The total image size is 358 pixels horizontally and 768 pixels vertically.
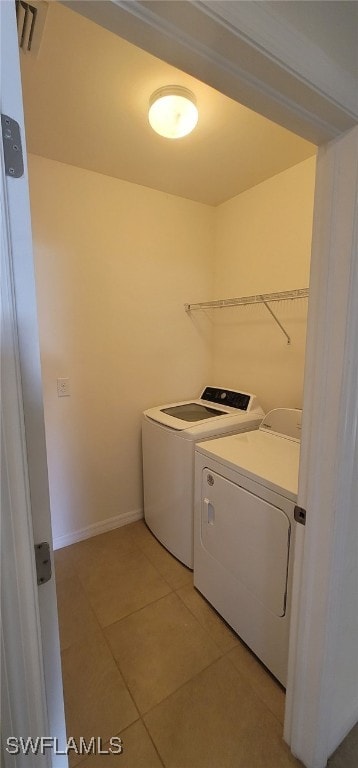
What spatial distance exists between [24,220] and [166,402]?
2122mm

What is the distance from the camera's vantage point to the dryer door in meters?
1.22

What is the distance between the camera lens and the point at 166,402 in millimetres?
2512

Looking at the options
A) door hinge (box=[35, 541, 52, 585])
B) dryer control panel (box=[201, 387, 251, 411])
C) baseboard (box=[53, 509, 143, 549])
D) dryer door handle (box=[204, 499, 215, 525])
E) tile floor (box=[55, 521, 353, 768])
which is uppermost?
door hinge (box=[35, 541, 52, 585])

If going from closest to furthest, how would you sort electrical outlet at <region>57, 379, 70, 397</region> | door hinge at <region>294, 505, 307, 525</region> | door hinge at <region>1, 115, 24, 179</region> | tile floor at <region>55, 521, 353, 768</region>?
door hinge at <region>1, 115, 24, 179</region> → door hinge at <region>294, 505, 307, 525</region> → tile floor at <region>55, 521, 353, 768</region> → electrical outlet at <region>57, 379, 70, 397</region>

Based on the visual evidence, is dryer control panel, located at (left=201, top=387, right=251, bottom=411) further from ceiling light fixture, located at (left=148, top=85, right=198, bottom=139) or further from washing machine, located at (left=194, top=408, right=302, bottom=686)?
ceiling light fixture, located at (left=148, top=85, right=198, bottom=139)

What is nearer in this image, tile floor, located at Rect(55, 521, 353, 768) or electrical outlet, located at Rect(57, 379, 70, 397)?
tile floor, located at Rect(55, 521, 353, 768)

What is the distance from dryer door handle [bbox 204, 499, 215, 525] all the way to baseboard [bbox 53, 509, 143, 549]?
105cm

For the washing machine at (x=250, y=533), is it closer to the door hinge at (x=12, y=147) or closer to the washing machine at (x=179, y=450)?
the washing machine at (x=179, y=450)

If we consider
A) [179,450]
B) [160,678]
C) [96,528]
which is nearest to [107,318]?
[179,450]

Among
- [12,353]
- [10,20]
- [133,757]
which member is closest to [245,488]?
[133,757]

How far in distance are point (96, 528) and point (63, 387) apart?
1.11 m

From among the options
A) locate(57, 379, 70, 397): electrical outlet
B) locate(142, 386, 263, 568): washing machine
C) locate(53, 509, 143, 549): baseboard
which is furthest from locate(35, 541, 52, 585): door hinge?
locate(53, 509, 143, 549): baseboard

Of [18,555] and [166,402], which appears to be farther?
[166,402]

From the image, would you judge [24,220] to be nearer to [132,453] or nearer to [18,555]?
[18,555]
